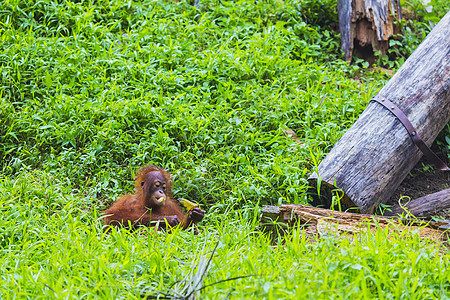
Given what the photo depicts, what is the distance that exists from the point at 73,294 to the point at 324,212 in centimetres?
191

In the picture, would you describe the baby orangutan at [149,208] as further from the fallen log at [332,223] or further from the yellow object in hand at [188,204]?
the fallen log at [332,223]

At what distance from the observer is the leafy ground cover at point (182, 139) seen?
2795mm

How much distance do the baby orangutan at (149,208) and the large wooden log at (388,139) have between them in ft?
3.88

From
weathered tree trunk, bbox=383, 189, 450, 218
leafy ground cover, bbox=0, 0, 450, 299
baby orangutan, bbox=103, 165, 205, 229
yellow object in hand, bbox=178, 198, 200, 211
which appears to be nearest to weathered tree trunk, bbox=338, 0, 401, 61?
leafy ground cover, bbox=0, 0, 450, 299

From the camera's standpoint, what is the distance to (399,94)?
4.61 meters

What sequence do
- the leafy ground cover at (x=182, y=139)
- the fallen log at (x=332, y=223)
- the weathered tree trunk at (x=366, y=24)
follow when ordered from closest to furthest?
the leafy ground cover at (x=182, y=139) < the fallen log at (x=332, y=223) < the weathered tree trunk at (x=366, y=24)

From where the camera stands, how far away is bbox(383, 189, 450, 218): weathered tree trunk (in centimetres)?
430

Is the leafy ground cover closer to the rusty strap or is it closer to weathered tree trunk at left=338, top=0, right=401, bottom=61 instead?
weathered tree trunk at left=338, top=0, right=401, bottom=61

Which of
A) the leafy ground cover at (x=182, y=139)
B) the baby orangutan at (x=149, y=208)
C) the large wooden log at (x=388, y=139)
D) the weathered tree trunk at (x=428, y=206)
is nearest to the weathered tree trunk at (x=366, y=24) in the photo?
the leafy ground cover at (x=182, y=139)

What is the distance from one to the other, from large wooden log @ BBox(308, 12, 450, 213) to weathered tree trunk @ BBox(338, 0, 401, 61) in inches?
62.8

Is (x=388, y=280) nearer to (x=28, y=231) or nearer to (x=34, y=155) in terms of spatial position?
(x=28, y=231)

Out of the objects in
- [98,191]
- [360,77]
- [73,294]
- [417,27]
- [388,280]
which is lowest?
[98,191]

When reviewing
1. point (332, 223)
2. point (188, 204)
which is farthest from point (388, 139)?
point (188, 204)

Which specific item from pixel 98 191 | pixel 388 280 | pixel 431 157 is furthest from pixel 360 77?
pixel 388 280
